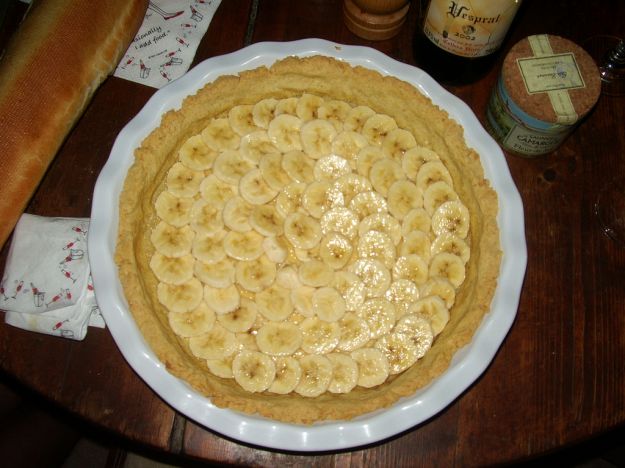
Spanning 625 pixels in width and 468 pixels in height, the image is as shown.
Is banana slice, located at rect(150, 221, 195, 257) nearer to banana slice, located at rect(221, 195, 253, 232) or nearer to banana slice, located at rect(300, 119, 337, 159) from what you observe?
banana slice, located at rect(221, 195, 253, 232)

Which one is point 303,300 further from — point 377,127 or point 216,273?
point 377,127

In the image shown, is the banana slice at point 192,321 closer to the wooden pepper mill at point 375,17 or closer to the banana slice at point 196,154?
the banana slice at point 196,154

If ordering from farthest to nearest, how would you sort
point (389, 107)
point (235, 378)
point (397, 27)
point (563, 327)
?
point (397, 27), point (389, 107), point (563, 327), point (235, 378)

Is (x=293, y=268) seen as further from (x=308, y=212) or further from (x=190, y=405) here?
(x=190, y=405)

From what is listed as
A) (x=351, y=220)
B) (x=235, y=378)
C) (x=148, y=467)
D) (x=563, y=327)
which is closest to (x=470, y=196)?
(x=351, y=220)

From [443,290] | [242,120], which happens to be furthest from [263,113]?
[443,290]

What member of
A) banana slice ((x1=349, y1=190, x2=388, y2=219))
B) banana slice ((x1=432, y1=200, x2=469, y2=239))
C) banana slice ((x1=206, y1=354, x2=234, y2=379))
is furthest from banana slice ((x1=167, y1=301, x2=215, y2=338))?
banana slice ((x1=432, y1=200, x2=469, y2=239))
